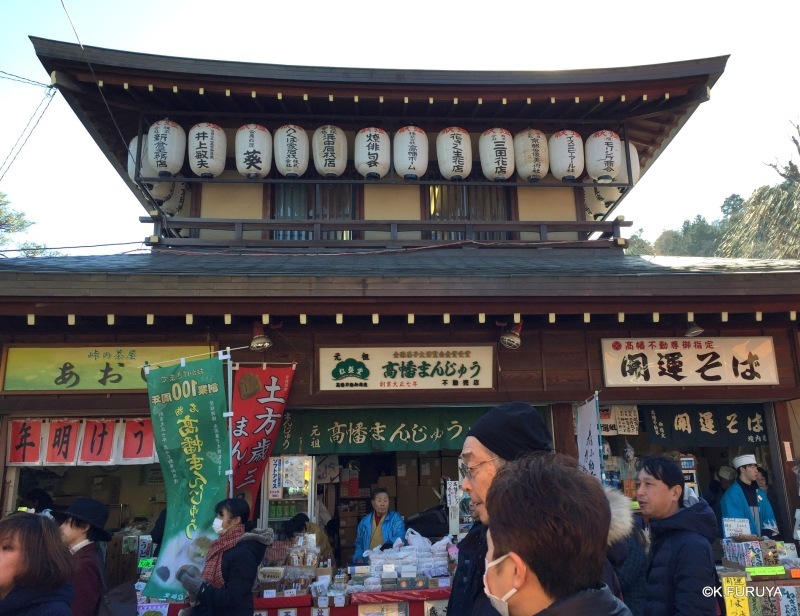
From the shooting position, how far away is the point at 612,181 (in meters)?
9.88

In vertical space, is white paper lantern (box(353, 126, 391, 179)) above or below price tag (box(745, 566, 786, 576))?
above

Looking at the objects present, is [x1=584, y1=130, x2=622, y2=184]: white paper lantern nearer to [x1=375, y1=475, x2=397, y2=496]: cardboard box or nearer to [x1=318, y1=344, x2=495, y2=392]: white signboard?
[x1=318, y1=344, x2=495, y2=392]: white signboard

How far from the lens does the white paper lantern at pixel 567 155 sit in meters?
9.75

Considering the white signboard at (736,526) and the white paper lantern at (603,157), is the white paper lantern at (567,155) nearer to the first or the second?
the white paper lantern at (603,157)

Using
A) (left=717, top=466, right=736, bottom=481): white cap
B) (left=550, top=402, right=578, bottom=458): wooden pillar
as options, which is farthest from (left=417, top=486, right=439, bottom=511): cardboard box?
(left=717, top=466, right=736, bottom=481): white cap

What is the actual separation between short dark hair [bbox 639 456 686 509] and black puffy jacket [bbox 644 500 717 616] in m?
0.16

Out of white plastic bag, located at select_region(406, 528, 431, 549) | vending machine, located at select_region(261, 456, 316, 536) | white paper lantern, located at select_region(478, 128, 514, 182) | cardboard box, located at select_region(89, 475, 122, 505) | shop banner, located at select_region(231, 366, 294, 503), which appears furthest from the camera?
cardboard box, located at select_region(89, 475, 122, 505)

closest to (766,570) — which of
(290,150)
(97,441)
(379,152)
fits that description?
(379,152)

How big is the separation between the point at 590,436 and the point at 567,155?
4.84 metres

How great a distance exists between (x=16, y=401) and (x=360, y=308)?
13.7 ft

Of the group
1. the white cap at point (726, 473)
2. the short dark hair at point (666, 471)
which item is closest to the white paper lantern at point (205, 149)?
the short dark hair at point (666, 471)

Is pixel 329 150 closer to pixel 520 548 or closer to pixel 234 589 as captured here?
pixel 234 589

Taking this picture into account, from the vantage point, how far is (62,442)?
24.0 ft

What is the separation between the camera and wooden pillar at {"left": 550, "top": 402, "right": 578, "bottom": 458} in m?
7.51
